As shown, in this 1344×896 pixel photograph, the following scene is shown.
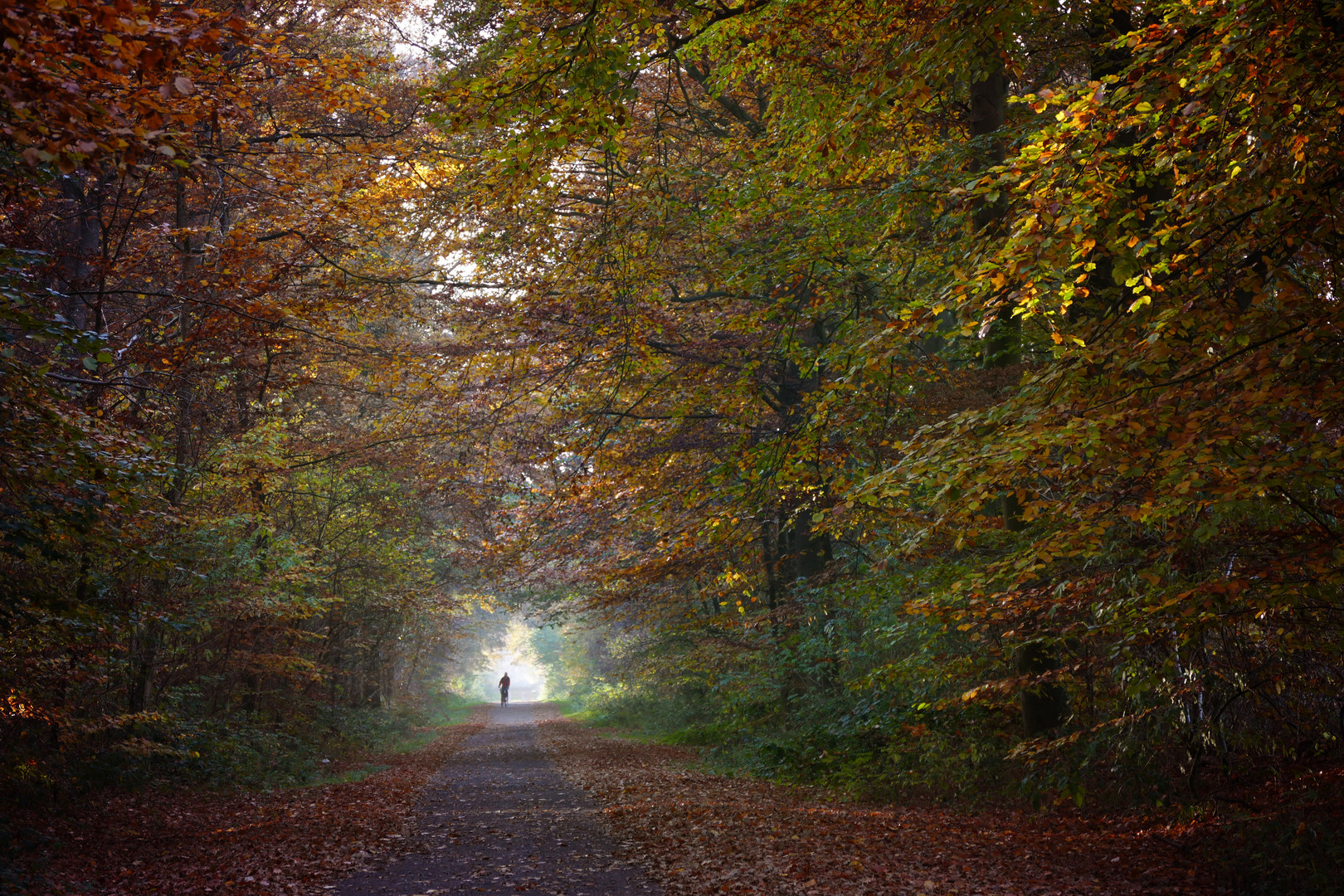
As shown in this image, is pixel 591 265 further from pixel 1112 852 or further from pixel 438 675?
pixel 438 675

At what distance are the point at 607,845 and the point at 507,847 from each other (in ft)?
3.27

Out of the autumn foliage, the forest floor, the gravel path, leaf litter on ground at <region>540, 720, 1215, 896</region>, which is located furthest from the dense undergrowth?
leaf litter on ground at <region>540, 720, 1215, 896</region>

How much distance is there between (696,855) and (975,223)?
23.4 ft

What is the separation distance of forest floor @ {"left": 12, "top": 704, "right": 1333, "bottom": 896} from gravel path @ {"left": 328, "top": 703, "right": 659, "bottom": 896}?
0.09 feet

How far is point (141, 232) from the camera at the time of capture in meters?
10.3

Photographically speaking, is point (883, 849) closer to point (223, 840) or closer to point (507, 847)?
point (507, 847)

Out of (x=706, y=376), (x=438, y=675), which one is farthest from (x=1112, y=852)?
(x=438, y=675)

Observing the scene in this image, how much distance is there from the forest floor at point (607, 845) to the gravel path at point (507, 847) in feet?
0.09

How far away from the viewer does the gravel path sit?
6430 mm

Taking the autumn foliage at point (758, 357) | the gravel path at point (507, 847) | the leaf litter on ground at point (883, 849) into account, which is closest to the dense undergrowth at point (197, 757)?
the autumn foliage at point (758, 357)

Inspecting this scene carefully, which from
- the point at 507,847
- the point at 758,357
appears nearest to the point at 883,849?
the point at 507,847

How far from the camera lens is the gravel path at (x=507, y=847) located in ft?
21.1

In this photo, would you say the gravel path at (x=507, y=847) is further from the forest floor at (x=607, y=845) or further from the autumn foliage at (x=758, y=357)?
the autumn foliage at (x=758, y=357)

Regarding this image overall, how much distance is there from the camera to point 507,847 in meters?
7.87
